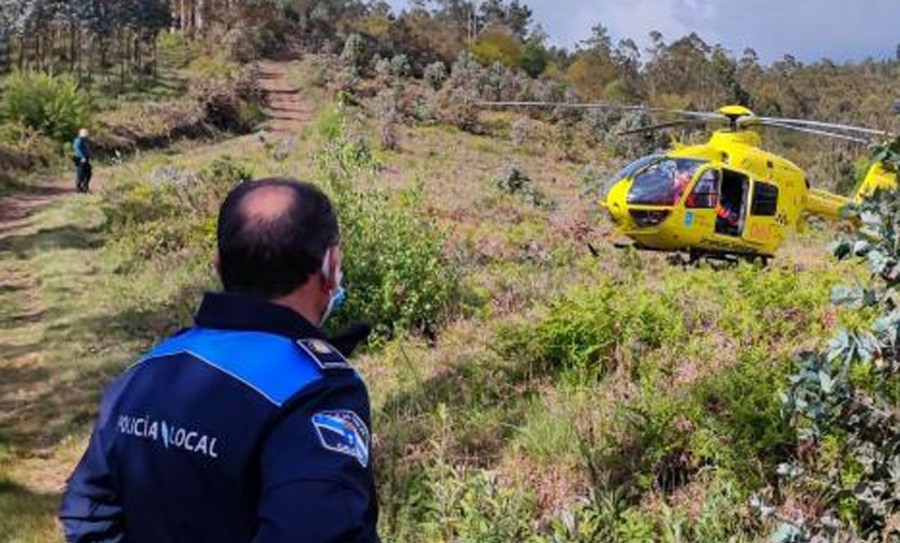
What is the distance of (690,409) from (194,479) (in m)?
4.31

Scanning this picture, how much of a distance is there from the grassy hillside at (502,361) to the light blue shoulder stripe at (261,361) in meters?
2.73

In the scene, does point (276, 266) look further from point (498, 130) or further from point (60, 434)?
point (498, 130)

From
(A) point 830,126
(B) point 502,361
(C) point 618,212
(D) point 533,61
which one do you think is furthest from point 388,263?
(D) point 533,61

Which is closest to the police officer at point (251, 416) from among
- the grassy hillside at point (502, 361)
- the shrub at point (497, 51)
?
the grassy hillside at point (502, 361)

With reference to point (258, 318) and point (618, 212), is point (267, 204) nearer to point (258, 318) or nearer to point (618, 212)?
point (258, 318)

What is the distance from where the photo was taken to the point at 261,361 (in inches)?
79.1

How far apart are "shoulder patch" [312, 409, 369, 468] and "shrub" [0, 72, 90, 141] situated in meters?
27.0

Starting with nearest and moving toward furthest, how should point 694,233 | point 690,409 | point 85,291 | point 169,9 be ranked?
1. point 690,409
2. point 694,233
3. point 85,291
4. point 169,9

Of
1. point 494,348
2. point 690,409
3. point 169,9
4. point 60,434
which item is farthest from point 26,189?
point 169,9

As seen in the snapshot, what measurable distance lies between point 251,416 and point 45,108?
27.3 m

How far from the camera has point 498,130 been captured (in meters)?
36.2

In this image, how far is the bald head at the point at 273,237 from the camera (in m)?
2.09

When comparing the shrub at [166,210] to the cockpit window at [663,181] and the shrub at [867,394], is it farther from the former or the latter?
the shrub at [867,394]

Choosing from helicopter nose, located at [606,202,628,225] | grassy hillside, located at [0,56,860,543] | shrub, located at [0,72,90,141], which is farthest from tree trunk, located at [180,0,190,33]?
helicopter nose, located at [606,202,628,225]
